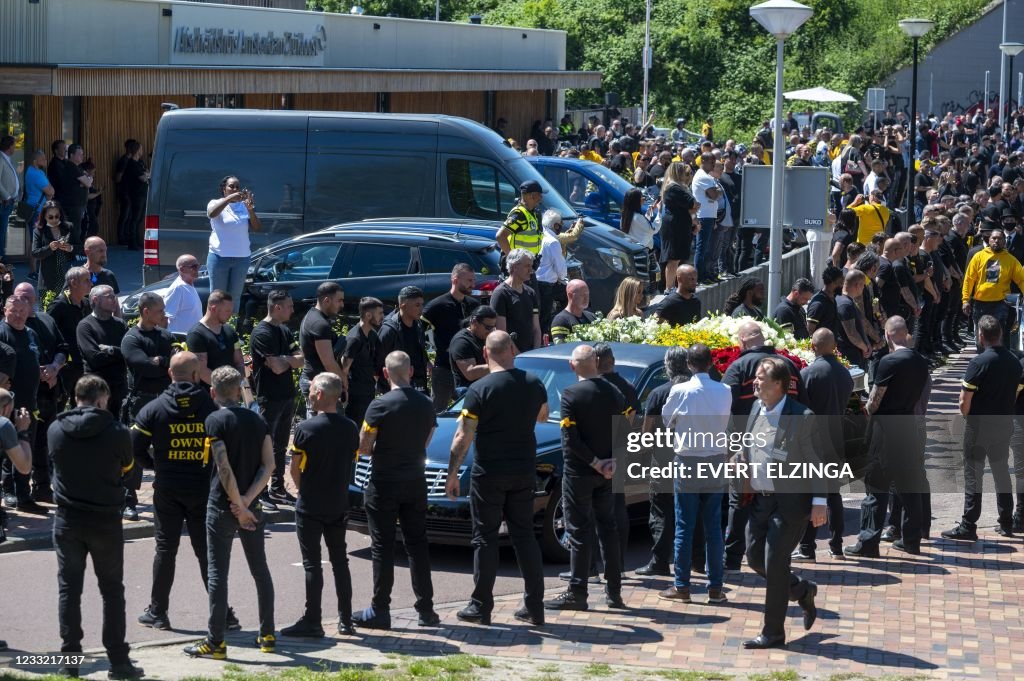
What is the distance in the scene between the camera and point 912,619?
9.92 meters

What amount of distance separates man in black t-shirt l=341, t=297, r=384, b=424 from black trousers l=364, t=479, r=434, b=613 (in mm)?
2924

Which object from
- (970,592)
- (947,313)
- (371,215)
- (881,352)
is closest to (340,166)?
(371,215)

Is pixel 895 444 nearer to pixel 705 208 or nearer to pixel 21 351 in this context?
pixel 21 351

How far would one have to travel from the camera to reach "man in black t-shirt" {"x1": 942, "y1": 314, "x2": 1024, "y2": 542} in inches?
472

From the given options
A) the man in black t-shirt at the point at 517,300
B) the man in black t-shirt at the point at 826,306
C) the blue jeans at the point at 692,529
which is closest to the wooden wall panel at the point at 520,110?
the man in black t-shirt at the point at 826,306

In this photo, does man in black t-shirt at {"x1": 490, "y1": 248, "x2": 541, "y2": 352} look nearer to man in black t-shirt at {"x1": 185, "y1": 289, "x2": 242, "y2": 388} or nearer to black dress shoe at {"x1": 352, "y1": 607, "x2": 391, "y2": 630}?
man in black t-shirt at {"x1": 185, "y1": 289, "x2": 242, "y2": 388}

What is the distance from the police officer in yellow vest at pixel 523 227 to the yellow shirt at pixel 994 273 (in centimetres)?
572

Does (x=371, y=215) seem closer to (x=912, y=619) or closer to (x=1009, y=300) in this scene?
(x=1009, y=300)

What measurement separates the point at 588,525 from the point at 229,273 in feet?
24.3

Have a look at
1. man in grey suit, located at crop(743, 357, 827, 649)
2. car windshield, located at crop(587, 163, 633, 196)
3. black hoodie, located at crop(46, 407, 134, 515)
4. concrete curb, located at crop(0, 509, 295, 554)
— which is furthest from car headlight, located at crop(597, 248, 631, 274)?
black hoodie, located at crop(46, 407, 134, 515)

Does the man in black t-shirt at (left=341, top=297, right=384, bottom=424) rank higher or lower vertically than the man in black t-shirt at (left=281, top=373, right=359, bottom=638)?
higher

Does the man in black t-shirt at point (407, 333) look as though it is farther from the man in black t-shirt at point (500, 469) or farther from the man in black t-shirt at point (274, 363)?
the man in black t-shirt at point (500, 469)

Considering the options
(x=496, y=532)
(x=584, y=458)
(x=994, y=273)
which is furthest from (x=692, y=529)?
(x=994, y=273)

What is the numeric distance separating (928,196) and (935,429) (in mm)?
11654
